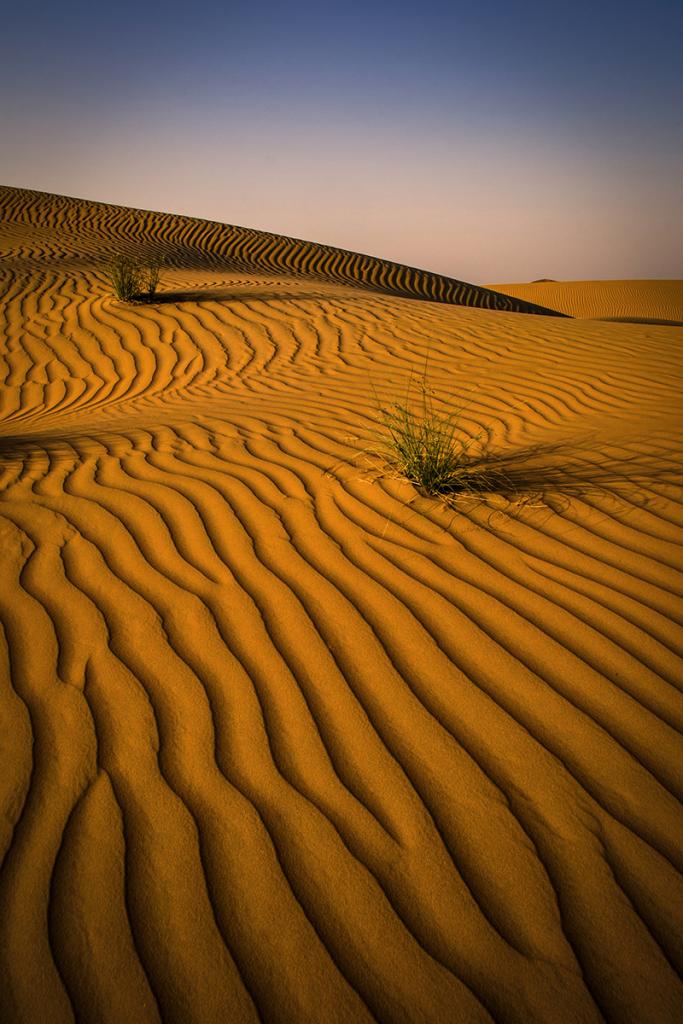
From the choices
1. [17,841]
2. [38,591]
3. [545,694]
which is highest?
[545,694]

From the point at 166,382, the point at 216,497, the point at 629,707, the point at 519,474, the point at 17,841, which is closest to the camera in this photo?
the point at 17,841

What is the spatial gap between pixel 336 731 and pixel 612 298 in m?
34.4

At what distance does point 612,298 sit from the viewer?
31.1m

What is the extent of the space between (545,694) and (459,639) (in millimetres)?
351

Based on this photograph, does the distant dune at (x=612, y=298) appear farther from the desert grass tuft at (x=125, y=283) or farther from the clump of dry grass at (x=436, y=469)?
the clump of dry grass at (x=436, y=469)

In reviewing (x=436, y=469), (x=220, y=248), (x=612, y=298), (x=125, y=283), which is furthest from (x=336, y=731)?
(x=612, y=298)

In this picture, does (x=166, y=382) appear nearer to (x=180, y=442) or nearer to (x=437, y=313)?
(x=180, y=442)

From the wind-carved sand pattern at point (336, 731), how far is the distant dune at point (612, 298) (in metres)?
25.9

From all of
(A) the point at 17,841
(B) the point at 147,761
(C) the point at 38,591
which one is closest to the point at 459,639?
(B) the point at 147,761

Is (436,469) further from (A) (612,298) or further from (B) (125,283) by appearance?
(A) (612,298)

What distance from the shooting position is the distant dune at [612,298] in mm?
27688

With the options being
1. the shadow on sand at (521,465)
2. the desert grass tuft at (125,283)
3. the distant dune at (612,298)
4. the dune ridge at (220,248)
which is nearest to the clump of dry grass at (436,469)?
the shadow on sand at (521,465)

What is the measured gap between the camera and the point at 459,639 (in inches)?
83.9

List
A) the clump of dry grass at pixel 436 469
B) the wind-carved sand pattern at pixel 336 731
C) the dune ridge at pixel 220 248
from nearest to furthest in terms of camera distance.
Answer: the wind-carved sand pattern at pixel 336 731
the clump of dry grass at pixel 436 469
the dune ridge at pixel 220 248
